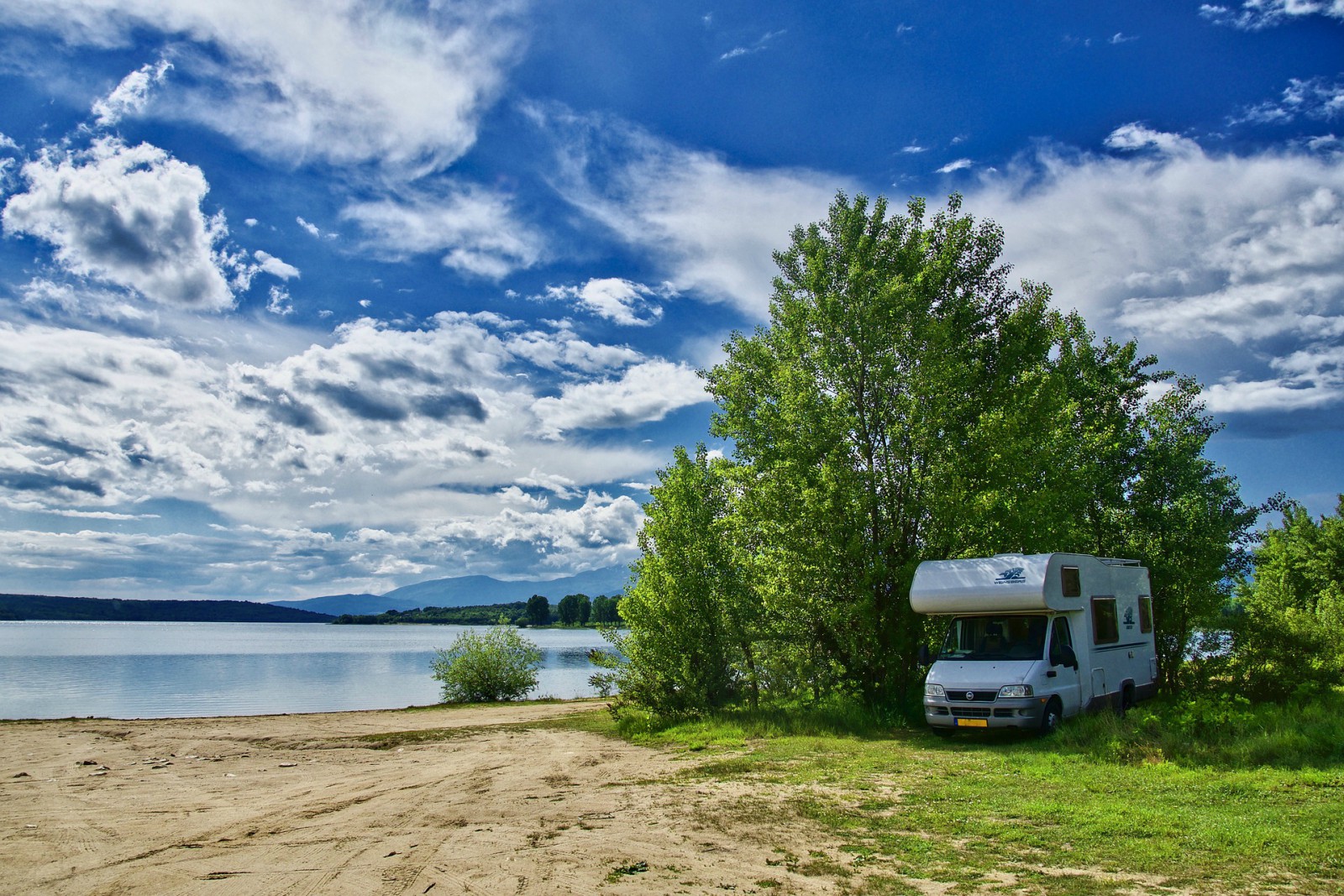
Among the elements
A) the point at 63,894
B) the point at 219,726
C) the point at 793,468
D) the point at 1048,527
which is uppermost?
the point at 793,468

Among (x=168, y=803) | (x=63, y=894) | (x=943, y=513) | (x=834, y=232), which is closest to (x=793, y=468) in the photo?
(x=943, y=513)

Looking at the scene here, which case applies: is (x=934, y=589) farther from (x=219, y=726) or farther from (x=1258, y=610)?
(x=219, y=726)

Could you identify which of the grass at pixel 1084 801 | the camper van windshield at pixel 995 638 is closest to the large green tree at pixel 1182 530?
the grass at pixel 1084 801

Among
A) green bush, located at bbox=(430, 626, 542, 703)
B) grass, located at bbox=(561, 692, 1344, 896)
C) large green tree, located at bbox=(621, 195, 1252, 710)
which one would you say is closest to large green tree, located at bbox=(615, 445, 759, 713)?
large green tree, located at bbox=(621, 195, 1252, 710)

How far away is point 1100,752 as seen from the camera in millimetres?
11836

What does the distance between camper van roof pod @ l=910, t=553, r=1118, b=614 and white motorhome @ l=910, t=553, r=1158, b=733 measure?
16 millimetres

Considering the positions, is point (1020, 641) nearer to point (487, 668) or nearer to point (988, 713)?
point (988, 713)

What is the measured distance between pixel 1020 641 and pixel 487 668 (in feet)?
86.7

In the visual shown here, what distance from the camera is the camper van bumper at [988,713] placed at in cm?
1373

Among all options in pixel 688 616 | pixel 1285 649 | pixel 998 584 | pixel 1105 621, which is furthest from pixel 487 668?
pixel 1285 649

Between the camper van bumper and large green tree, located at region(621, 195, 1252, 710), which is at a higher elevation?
large green tree, located at region(621, 195, 1252, 710)

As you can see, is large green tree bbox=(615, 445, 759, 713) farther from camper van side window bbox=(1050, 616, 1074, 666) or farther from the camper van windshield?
camper van side window bbox=(1050, 616, 1074, 666)

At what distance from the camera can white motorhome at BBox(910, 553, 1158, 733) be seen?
14.1m

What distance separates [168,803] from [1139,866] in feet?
40.7
